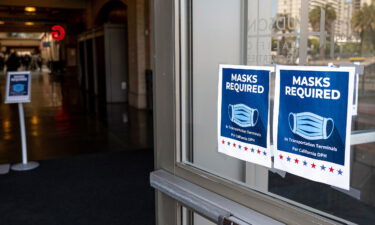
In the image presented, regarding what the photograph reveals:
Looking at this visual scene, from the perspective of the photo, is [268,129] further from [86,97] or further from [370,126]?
[86,97]

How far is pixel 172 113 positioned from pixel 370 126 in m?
0.95

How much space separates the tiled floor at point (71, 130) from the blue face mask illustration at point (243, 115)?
14.9 feet

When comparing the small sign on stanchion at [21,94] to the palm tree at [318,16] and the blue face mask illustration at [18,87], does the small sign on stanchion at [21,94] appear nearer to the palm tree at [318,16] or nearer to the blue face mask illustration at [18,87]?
the blue face mask illustration at [18,87]

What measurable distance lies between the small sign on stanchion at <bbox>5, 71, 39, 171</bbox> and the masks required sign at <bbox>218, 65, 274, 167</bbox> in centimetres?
401

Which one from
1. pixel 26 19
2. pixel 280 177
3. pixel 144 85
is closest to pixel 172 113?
pixel 280 177

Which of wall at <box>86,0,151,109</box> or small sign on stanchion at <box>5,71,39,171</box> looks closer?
small sign on stanchion at <box>5,71,39,171</box>

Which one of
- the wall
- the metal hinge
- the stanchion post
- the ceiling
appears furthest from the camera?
the ceiling

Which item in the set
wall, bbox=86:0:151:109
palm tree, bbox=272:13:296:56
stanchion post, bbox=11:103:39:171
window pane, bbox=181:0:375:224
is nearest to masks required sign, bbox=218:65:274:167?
window pane, bbox=181:0:375:224

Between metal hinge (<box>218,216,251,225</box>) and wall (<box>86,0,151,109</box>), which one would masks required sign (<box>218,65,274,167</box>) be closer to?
metal hinge (<box>218,216,251,225</box>)

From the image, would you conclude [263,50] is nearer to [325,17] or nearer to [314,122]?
[325,17]

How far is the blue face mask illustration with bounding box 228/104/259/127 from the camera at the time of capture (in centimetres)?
157

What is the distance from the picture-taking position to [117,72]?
11.9 metres

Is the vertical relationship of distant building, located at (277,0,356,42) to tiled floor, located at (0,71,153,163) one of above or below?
above

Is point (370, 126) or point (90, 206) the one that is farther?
point (90, 206)
